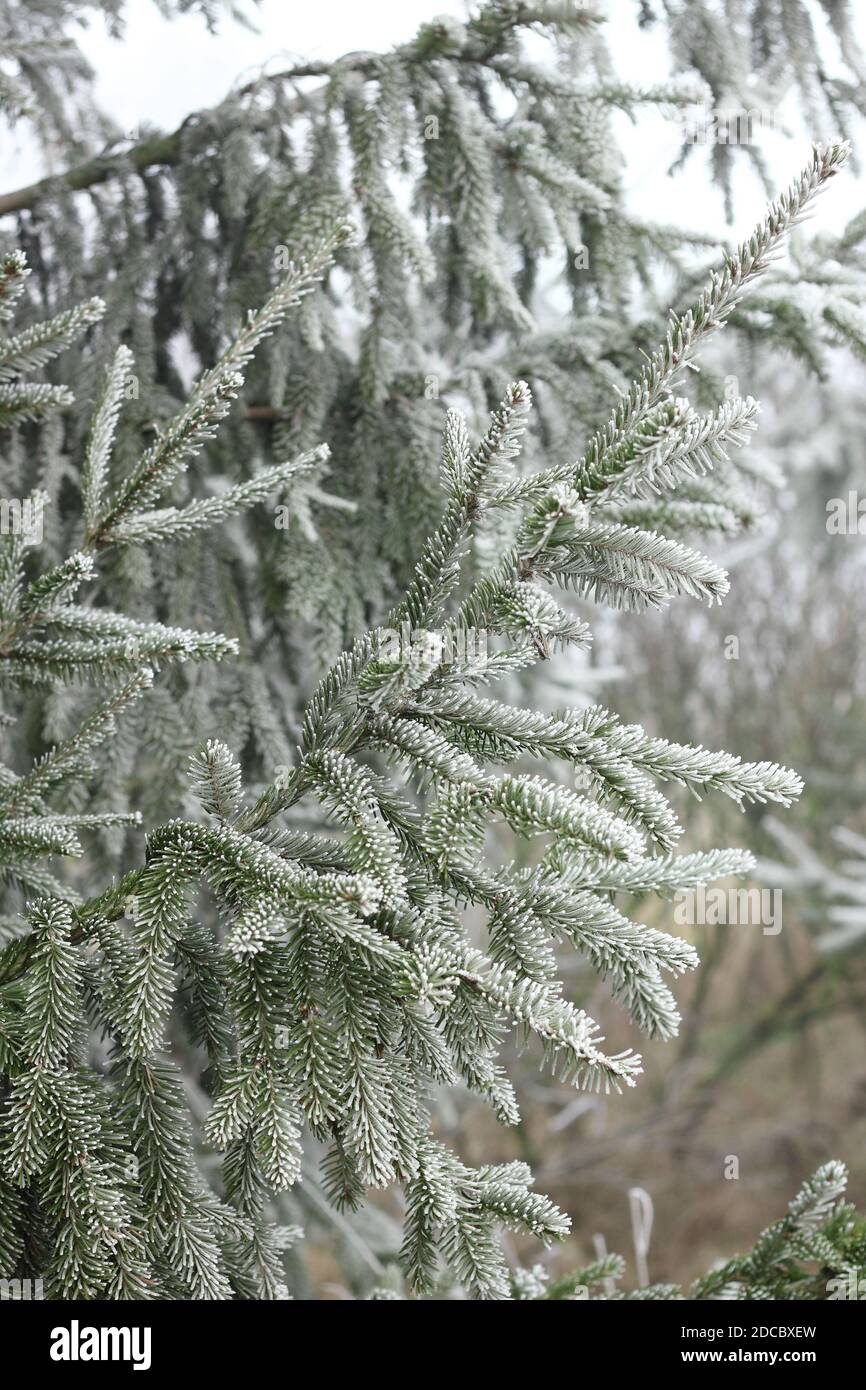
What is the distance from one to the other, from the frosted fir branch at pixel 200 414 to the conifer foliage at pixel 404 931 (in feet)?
0.94

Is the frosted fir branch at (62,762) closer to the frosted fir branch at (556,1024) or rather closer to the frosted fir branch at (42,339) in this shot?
the frosted fir branch at (42,339)

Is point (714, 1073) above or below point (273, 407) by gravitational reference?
below

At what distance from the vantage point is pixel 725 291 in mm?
878

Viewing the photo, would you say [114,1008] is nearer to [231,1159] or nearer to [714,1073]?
[231,1159]

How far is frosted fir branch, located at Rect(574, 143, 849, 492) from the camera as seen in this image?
0.87m

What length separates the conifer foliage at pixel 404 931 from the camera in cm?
86

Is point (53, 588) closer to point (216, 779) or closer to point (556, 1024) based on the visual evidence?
point (216, 779)

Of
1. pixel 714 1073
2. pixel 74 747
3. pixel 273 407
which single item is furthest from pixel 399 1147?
pixel 714 1073

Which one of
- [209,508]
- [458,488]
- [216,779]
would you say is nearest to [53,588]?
[209,508]

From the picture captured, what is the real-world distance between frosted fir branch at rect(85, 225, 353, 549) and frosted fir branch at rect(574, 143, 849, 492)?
15.2 inches

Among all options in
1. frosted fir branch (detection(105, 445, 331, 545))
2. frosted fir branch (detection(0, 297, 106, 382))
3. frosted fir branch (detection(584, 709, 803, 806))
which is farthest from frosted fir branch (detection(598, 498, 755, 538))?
frosted fir branch (detection(0, 297, 106, 382))

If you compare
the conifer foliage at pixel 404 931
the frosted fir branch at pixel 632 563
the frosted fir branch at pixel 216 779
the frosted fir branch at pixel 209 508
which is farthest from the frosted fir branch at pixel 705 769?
the frosted fir branch at pixel 209 508

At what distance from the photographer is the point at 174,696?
5.95 ft
